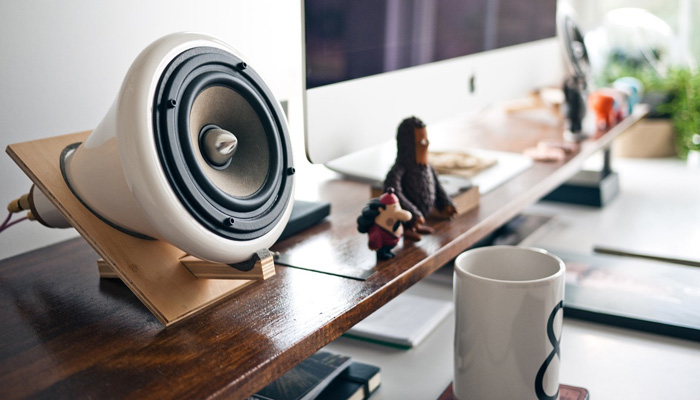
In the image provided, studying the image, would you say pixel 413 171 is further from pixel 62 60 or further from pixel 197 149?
pixel 62 60

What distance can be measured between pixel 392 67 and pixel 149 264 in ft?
1.44

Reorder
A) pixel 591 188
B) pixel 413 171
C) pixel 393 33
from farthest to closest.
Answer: pixel 591 188, pixel 393 33, pixel 413 171

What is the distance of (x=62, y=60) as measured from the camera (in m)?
0.76

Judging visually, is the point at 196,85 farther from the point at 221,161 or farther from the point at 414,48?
the point at 414,48

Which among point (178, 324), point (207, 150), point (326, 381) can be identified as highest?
point (207, 150)

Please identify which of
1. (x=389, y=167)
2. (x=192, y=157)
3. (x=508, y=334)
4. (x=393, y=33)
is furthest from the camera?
(x=389, y=167)

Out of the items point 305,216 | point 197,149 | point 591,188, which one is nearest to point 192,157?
point 197,149

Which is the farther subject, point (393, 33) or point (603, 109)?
point (603, 109)

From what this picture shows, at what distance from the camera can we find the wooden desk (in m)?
0.46

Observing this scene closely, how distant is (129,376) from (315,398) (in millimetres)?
261

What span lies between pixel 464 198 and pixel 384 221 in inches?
8.7

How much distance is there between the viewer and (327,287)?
62cm

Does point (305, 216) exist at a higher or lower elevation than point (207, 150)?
lower

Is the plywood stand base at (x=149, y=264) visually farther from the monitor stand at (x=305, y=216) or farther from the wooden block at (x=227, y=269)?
the monitor stand at (x=305, y=216)
